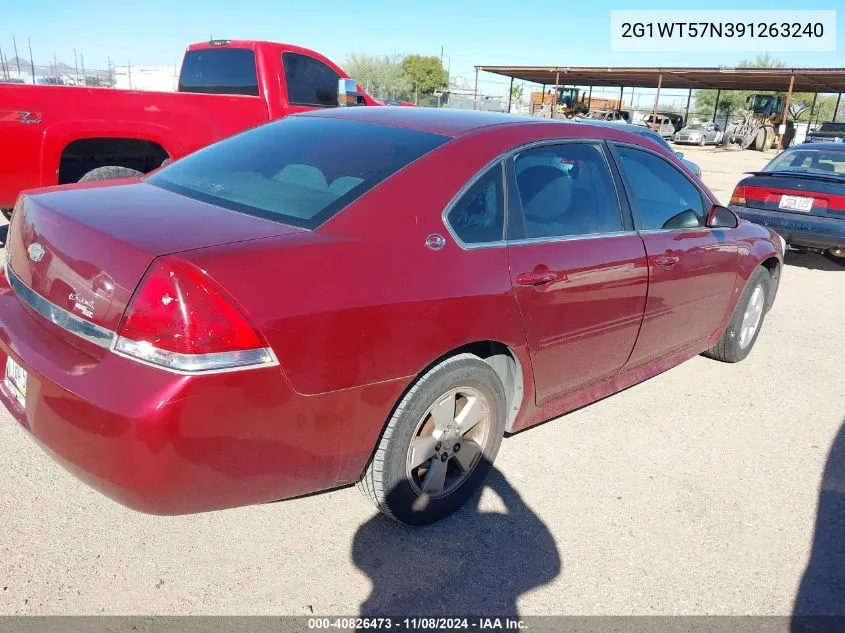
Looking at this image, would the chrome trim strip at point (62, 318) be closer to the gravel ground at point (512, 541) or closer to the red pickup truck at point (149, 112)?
the gravel ground at point (512, 541)

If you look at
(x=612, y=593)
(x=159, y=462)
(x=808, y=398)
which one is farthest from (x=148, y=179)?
(x=808, y=398)

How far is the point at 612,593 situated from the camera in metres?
2.56

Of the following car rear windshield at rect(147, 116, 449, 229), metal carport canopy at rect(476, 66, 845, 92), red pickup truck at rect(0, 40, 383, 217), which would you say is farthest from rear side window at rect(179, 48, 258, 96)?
metal carport canopy at rect(476, 66, 845, 92)

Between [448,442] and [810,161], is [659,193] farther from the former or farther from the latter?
[810,161]

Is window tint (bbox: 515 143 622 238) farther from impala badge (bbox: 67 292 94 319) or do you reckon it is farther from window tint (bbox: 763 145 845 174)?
window tint (bbox: 763 145 845 174)

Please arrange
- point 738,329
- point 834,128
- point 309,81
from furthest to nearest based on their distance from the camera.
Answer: point 834,128 → point 309,81 → point 738,329

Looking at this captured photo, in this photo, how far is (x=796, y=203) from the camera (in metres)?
7.87

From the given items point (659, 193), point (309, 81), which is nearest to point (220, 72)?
point (309, 81)

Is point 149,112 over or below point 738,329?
over

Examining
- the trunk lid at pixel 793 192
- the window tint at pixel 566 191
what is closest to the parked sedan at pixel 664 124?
the trunk lid at pixel 793 192

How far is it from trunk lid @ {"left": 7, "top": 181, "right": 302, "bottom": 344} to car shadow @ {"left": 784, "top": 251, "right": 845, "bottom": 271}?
847 centimetres

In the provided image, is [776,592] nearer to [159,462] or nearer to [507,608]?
[507,608]

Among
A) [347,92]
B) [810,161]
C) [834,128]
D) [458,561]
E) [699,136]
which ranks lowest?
[699,136]

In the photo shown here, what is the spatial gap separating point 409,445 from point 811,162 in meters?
7.80
